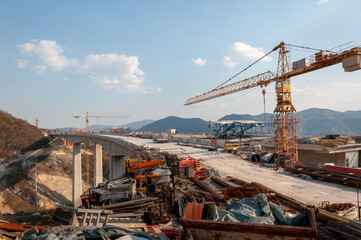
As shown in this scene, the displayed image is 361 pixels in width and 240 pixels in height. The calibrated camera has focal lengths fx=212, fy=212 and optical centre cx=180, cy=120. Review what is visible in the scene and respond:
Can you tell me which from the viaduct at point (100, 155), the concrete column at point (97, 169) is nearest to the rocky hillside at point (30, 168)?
the viaduct at point (100, 155)

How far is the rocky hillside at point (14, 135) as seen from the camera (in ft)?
194

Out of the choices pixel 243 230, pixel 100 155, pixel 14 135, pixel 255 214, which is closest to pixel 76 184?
pixel 100 155

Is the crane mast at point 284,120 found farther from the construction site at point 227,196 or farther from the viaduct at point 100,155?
the viaduct at point 100,155

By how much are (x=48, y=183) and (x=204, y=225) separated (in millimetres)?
62593

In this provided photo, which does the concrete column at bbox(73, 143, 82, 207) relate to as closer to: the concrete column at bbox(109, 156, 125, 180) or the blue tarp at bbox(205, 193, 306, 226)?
the concrete column at bbox(109, 156, 125, 180)

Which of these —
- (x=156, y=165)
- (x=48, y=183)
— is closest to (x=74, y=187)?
(x=48, y=183)

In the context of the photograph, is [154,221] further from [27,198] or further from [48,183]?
[48,183]

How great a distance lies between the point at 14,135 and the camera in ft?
211

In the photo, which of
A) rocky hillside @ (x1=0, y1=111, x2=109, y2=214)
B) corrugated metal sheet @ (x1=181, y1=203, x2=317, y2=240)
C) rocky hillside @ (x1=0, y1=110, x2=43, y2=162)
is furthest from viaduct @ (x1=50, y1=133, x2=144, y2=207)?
corrugated metal sheet @ (x1=181, y1=203, x2=317, y2=240)

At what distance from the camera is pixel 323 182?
14.8 metres

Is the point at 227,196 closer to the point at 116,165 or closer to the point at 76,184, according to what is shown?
the point at 116,165

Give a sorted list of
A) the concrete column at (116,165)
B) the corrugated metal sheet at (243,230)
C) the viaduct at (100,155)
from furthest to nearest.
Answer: the concrete column at (116,165)
the viaduct at (100,155)
the corrugated metal sheet at (243,230)

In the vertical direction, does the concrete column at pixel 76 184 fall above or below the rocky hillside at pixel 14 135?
below

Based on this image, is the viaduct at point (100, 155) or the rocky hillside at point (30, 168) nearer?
the viaduct at point (100, 155)
